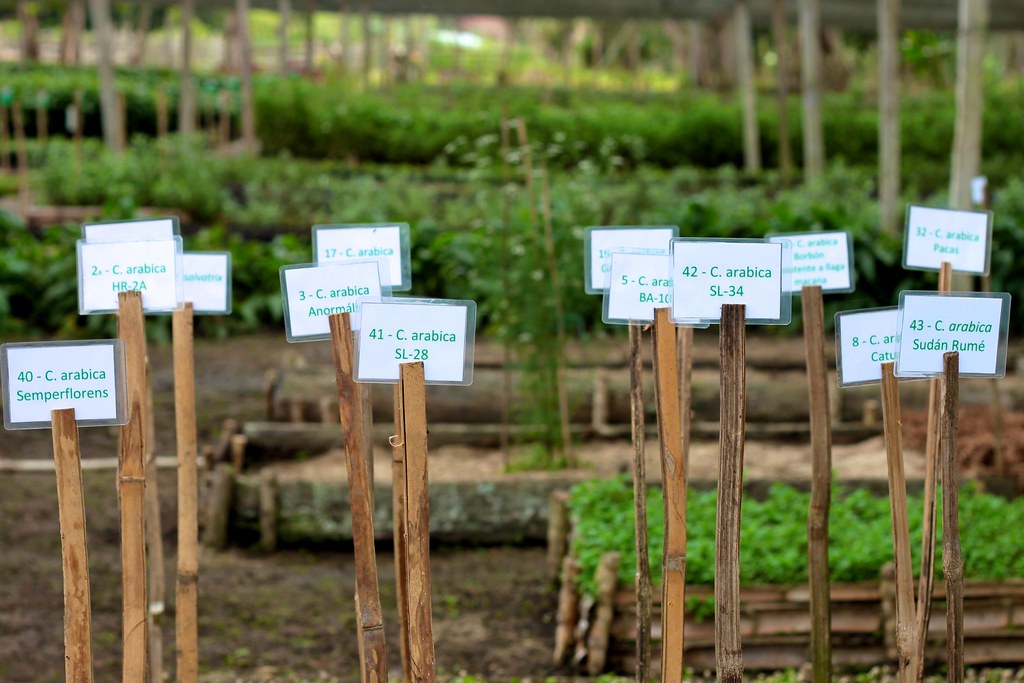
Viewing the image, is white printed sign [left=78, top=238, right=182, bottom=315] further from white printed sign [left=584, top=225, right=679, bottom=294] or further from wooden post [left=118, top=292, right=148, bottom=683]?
white printed sign [left=584, top=225, right=679, bottom=294]

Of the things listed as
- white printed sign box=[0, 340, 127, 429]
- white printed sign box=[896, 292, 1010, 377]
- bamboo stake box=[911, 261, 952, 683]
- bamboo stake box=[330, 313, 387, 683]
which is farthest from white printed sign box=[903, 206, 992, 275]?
white printed sign box=[0, 340, 127, 429]

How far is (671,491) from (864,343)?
541 mm

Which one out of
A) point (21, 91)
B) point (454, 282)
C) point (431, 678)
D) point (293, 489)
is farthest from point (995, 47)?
point (431, 678)

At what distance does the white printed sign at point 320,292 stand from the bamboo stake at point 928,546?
4.08 ft

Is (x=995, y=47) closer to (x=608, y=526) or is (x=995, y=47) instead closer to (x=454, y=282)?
(x=454, y=282)

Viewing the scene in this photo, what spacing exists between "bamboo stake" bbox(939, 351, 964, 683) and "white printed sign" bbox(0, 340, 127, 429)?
1.59m

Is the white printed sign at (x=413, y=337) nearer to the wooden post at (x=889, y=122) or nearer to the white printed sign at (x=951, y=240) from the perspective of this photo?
the white printed sign at (x=951, y=240)

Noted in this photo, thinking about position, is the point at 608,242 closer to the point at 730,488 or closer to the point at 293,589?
the point at 730,488

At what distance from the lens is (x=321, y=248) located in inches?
116

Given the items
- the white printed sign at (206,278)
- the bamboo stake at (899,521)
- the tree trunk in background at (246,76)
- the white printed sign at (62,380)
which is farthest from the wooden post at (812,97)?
the white printed sign at (62,380)

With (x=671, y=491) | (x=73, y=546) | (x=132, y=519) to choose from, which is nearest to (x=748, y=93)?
(x=671, y=491)

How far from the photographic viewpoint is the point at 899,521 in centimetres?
258

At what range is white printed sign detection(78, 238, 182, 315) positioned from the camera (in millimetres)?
2545

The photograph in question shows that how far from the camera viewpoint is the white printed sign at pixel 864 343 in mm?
2621
